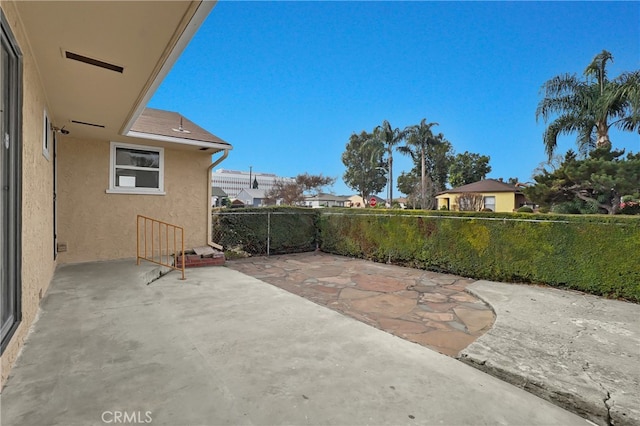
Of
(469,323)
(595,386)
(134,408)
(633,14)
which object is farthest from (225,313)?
(633,14)

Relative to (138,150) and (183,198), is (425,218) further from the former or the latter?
(138,150)

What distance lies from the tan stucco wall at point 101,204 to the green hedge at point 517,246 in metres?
5.18

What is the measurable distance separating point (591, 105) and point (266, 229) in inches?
583

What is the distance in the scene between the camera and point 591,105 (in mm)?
12844

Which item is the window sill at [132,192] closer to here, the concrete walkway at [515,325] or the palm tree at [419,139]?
the concrete walkway at [515,325]

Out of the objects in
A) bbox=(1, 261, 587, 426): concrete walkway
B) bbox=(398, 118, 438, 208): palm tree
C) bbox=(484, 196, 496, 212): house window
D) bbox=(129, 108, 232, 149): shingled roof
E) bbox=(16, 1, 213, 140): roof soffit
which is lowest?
bbox=(1, 261, 587, 426): concrete walkway

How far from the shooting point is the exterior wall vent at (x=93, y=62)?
118 inches

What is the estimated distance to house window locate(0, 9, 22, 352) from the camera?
2.14 meters

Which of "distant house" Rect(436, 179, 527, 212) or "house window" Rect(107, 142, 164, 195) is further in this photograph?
"distant house" Rect(436, 179, 527, 212)

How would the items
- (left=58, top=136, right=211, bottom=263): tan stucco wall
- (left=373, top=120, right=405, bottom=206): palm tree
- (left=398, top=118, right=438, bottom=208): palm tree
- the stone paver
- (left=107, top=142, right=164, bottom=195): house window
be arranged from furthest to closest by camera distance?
(left=373, top=120, right=405, bottom=206): palm tree → (left=398, top=118, right=438, bottom=208): palm tree → (left=107, top=142, right=164, bottom=195): house window → (left=58, top=136, right=211, bottom=263): tan stucco wall → the stone paver

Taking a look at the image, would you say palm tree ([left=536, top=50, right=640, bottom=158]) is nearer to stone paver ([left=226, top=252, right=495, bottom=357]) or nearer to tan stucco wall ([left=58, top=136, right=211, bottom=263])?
stone paver ([left=226, top=252, right=495, bottom=357])

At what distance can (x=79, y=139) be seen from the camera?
20.0 feet
